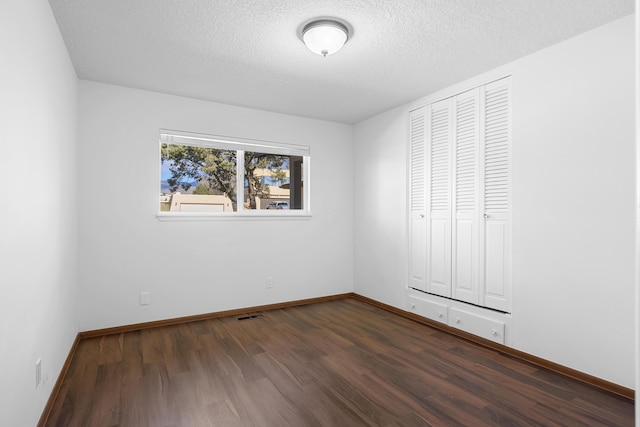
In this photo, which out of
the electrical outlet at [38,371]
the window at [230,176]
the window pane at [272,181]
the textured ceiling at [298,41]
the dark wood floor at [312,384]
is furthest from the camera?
the window pane at [272,181]

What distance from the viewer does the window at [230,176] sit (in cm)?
371

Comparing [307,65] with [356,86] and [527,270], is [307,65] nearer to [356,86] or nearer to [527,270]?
[356,86]

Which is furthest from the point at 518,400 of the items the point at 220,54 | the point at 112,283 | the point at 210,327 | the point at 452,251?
the point at 112,283

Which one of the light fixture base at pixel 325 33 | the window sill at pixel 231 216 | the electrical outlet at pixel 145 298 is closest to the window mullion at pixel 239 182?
the window sill at pixel 231 216

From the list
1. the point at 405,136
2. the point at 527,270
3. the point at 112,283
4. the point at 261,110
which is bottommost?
the point at 112,283

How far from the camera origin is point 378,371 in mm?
2486

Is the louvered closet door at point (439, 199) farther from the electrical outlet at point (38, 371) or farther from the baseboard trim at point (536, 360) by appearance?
the electrical outlet at point (38, 371)

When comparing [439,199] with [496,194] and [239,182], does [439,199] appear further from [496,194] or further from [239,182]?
[239,182]

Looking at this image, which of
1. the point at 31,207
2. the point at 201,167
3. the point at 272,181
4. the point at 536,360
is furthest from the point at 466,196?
the point at 31,207

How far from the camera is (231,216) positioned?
155 inches

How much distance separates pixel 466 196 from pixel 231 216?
2.56m

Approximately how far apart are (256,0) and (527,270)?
2784mm

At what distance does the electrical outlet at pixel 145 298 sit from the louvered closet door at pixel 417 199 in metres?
2.83

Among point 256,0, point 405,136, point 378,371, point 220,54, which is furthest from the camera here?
point 405,136
